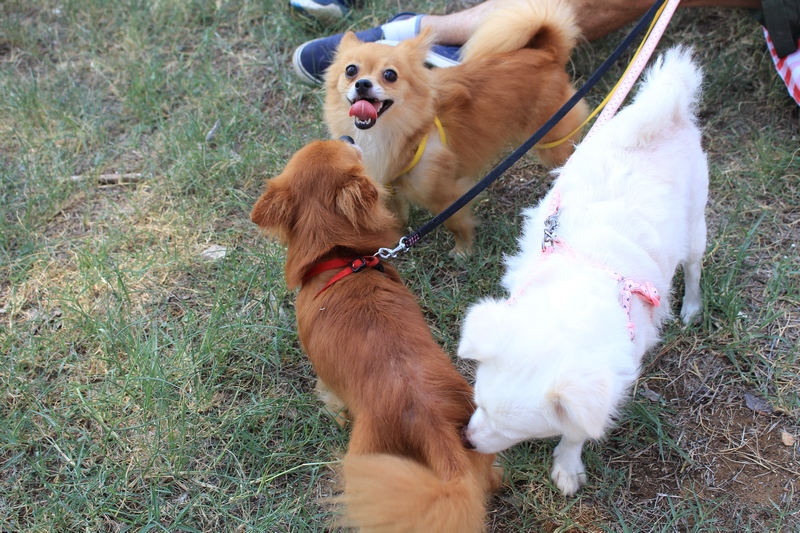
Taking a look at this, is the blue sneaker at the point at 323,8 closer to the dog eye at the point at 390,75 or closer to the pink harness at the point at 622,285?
the dog eye at the point at 390,75

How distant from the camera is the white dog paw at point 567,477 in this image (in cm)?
202

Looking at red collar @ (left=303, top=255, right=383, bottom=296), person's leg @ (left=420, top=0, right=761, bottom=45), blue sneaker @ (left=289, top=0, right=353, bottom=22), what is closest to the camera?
red collar @ (left=303, top=255, right=383, bottom=296)

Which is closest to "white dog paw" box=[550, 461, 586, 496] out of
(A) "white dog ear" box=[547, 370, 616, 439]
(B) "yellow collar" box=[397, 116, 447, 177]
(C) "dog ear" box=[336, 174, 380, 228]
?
(A) "white dog ear" box=[547, 370, 616, 439]

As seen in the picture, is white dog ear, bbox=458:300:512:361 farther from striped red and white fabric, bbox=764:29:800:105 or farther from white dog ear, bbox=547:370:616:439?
striped red and white fabric, bbox=764:29:800:105

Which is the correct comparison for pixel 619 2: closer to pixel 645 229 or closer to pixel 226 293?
pixel 645 229

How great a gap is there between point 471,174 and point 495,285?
0.68m

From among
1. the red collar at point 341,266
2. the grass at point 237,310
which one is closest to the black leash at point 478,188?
the red collar at point 341,266

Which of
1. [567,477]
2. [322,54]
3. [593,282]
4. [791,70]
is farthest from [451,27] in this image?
[567,477]

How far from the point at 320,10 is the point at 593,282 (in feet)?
10.0

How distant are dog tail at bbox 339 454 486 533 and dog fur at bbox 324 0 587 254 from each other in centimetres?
149

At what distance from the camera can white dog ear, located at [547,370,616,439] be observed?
1340 millimetres

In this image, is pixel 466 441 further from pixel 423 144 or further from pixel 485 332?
pixel 423 144

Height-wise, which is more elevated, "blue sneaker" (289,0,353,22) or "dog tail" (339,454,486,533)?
"blue sneaker" (289,0,353,22)

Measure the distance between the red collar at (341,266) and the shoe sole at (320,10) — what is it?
8.20ft
